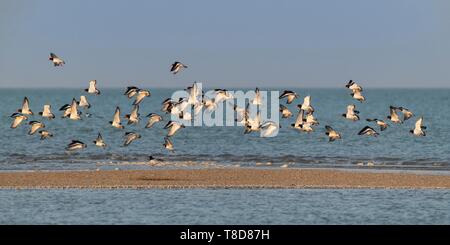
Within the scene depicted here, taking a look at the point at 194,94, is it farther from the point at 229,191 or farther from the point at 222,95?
the point at 229,191

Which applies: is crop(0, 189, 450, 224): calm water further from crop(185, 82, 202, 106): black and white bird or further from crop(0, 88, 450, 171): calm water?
crop(185, 82, 202, 106): black and white bird

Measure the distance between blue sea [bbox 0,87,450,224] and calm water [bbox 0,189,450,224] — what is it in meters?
0.03

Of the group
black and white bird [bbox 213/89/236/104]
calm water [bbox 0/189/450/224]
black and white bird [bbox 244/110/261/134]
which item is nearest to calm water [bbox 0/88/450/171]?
black and white bird [bbox 244/110/261/134]

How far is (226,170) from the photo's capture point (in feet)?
143

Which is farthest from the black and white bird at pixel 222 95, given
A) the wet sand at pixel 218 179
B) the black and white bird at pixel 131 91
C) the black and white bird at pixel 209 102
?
the wet sand at pixel 218 179

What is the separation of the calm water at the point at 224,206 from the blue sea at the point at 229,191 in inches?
1.0

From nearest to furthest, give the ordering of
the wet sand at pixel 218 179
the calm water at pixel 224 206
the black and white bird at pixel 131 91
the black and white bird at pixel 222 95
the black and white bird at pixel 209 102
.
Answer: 1. the calm water at pixel 224 206
2. the wet sand at pixel 218 179
3. the black and white bird at pixel 131 91
4. the black and white bird at pixel 222 95
5. the black and white bird at pixel 209 102

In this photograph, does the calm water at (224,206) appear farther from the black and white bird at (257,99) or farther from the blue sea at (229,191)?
the black and white bird at (257,99)

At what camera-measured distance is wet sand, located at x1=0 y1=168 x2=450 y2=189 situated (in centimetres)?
3841

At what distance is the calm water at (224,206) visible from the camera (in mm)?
31562

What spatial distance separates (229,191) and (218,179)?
2874 mm

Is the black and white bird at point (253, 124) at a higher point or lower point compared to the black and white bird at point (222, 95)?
lower

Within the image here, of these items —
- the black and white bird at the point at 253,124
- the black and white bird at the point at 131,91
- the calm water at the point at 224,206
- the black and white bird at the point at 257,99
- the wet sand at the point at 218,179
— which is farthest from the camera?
the black and white bird at the point at 253,124

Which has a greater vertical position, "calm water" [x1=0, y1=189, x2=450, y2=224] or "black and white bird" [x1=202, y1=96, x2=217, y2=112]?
"black and white bird" [x1=202, y1=96, x2=217, y2=112]
